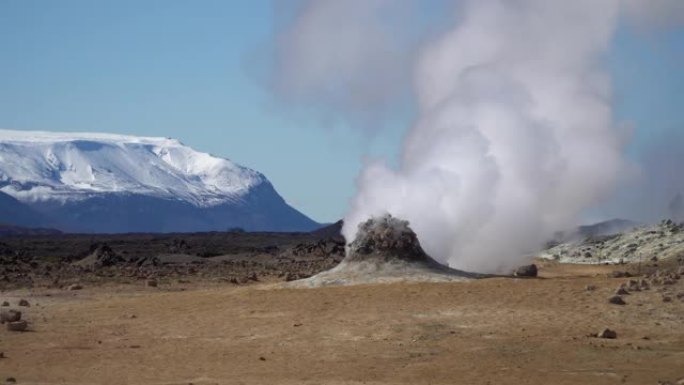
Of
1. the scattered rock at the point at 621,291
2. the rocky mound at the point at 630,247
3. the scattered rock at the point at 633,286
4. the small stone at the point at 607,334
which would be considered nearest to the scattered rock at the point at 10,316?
the small stone at the point at 607,334

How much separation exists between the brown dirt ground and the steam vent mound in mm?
1496

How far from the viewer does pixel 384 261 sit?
32000mm

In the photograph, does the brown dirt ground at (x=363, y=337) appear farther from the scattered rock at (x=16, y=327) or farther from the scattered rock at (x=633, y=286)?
the scattered rock at (x=633, y=286)

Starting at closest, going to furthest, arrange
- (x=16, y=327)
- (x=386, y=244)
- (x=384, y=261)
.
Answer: (x=16, y=327), (x=384, y=261), (x=386, y=244)

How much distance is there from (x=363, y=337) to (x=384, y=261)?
8.20 meters

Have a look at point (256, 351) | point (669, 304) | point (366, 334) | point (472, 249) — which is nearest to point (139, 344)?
point (256, 351)

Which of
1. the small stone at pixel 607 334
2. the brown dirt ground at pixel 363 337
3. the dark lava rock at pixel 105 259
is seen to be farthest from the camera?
the dark lava rock at pixel 105 259

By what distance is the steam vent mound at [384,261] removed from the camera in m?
31.1

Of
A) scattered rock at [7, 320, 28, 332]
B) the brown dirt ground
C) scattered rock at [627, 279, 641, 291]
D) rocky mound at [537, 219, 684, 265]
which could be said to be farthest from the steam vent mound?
rocky mound at [537, 219, 684, 265]

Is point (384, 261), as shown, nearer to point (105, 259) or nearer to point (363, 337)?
point (363, 337)

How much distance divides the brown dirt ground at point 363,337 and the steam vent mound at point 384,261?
150 centimetres

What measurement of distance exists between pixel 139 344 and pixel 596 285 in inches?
466

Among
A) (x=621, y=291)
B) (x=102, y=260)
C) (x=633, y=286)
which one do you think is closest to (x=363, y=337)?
(x=621, y=291)

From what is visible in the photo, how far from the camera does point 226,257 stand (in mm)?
62500
